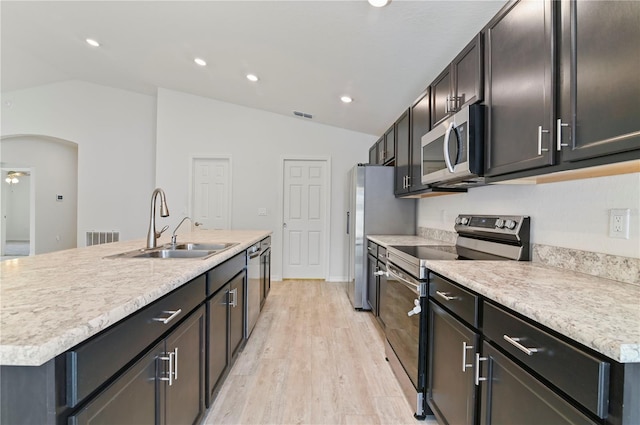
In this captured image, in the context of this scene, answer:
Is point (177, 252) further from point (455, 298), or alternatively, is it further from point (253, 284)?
point (455, 298)

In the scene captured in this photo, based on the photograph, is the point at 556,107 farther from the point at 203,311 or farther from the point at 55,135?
the point at 55,135

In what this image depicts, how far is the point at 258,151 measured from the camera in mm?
4938

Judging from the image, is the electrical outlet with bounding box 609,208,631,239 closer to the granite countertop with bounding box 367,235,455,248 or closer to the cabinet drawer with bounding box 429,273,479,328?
the cabinet drawer with bounding box 429,273,479,328

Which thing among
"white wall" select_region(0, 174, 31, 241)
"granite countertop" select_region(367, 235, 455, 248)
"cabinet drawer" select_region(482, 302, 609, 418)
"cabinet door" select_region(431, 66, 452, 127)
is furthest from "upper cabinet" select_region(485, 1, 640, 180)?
"white wall" select_region(0, 174, 31, 241)

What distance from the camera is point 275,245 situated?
4.94 m

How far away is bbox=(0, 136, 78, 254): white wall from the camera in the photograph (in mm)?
6328

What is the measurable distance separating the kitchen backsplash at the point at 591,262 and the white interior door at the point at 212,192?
4.34 meters

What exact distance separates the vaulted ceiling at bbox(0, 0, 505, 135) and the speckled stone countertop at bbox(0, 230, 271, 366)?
201cm

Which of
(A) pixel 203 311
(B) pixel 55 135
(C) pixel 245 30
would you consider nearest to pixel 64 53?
(B) pixel 55 135


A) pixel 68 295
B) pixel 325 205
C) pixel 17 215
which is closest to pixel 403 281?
pixel 68 295

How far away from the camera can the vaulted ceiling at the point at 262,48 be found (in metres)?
2.14

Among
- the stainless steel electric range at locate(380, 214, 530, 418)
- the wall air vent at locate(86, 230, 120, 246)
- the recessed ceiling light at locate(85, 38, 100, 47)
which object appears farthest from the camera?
the wall air vent at locate(86, 230, 120, 246)

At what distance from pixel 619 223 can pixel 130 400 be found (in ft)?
6.14

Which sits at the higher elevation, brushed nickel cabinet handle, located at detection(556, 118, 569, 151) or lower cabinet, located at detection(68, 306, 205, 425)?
brushed nickel cabinet handle, located at detection(556, 118, 569, 151)
